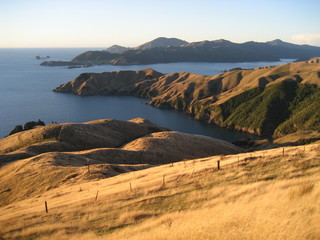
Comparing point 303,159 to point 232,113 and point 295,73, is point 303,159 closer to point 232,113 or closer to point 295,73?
point 232,113

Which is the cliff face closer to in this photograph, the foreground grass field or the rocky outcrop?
the rocky outcrop

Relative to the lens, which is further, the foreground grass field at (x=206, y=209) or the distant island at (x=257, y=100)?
the distant island at (x=257, y=100)

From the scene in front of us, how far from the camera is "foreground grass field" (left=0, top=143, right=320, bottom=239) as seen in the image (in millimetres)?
12281

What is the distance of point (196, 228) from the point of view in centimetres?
1283

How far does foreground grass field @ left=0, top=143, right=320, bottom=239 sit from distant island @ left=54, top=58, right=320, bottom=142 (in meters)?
94.6

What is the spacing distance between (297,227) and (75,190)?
22.0 m

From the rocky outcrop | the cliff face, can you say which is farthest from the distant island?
the rocky outcrop

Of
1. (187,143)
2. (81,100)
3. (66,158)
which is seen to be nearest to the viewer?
(66,158)

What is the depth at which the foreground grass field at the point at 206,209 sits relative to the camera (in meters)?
12.3

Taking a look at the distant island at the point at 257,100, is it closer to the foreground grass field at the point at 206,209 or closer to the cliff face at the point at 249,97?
the cliff face at the point at 249,97

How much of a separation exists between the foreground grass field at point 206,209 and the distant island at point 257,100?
9465 centimetres

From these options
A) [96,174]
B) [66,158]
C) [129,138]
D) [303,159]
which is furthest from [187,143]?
[303,159]

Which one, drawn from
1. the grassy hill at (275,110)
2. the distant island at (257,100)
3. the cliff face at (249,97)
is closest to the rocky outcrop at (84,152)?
the grassy hill at (275,110)

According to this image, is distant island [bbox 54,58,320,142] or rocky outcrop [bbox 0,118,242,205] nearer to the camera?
rocky outcrop [bbox 0,118,242,205]
